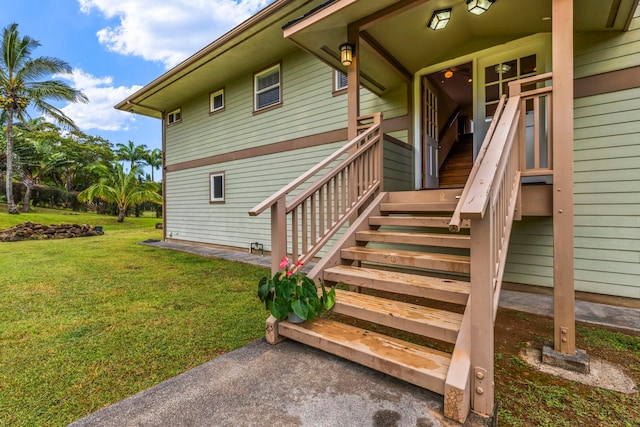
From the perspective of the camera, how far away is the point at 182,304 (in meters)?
3.62

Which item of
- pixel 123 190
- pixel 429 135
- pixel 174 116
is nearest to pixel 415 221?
pixel 429 135

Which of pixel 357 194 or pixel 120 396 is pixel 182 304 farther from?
pixel 357 194

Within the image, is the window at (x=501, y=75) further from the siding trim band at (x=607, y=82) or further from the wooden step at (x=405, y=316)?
the wooden step at (x=405, y=316)

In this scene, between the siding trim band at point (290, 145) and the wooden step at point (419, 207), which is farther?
the siding trim band at point (290, 145)

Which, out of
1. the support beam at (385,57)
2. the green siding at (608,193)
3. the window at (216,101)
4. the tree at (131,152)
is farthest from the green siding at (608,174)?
the tree at (131,152)

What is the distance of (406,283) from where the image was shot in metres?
2.38

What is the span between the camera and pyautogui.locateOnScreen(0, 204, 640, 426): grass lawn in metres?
1.76

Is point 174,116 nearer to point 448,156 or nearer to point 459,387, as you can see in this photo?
point 448,156

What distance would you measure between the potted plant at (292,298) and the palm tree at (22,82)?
18.5 m

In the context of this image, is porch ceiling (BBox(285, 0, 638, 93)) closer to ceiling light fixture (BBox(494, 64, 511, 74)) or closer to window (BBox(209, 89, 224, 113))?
ceiling light fixture (BBox(494, 64, 511, 74))

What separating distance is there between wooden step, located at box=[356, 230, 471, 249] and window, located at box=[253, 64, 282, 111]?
479 centimetres

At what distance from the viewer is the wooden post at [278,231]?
2.46 meters

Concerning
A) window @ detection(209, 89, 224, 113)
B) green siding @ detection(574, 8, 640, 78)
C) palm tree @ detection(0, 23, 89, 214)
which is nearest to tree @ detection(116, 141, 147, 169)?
palm tree @ detection(0, 23, 89, 214)

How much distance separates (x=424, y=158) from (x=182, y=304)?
13.8 feet
